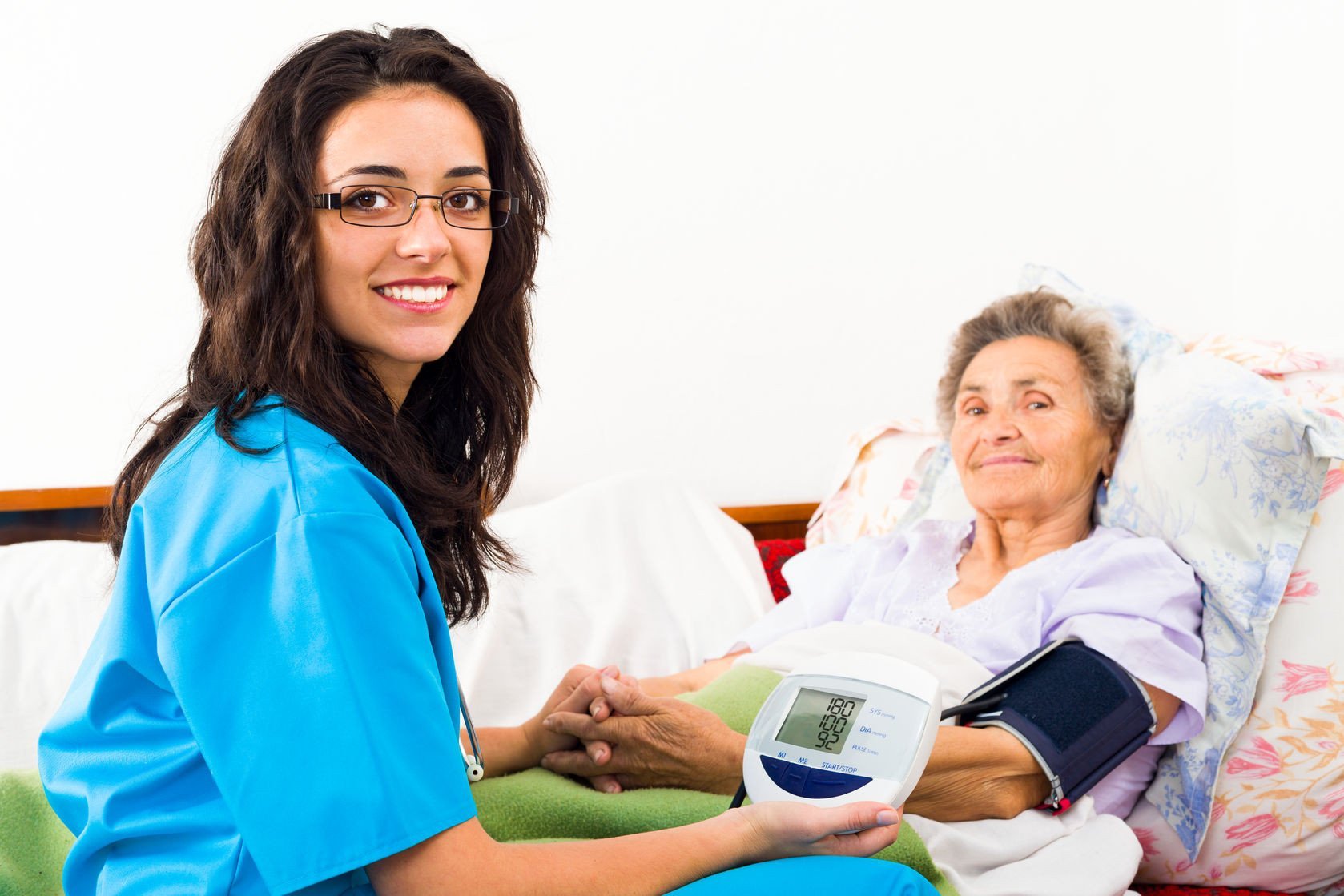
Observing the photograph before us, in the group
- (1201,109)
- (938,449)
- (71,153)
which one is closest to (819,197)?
(938,449)

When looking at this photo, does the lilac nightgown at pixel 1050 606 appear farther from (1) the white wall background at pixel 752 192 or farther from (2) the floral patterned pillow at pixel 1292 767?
(1) the white wall background at pixel 752 192

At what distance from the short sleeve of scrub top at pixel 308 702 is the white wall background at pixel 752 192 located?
1429 millimetres

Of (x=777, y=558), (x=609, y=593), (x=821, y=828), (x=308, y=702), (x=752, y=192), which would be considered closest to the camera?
(x=308, y=702)

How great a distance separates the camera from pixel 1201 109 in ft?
8.36

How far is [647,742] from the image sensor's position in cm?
126

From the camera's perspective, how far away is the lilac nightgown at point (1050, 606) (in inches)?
56.2

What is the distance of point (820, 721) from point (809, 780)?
0.07m

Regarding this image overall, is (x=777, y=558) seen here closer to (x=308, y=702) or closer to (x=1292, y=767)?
(x=1292, y=767)

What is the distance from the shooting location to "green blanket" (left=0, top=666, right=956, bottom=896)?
1.10 meters

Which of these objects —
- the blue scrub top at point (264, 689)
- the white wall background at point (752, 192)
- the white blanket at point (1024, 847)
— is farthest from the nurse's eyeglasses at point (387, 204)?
the white wall background at point (752, 192)

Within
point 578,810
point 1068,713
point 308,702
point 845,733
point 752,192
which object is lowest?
point 578,810

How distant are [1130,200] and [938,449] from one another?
3.11ft

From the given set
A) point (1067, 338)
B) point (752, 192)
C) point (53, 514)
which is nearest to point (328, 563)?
point (1067, 338)

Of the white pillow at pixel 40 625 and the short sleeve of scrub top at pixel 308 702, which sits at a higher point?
the short sleeve of scrub top at pixel 308 702
